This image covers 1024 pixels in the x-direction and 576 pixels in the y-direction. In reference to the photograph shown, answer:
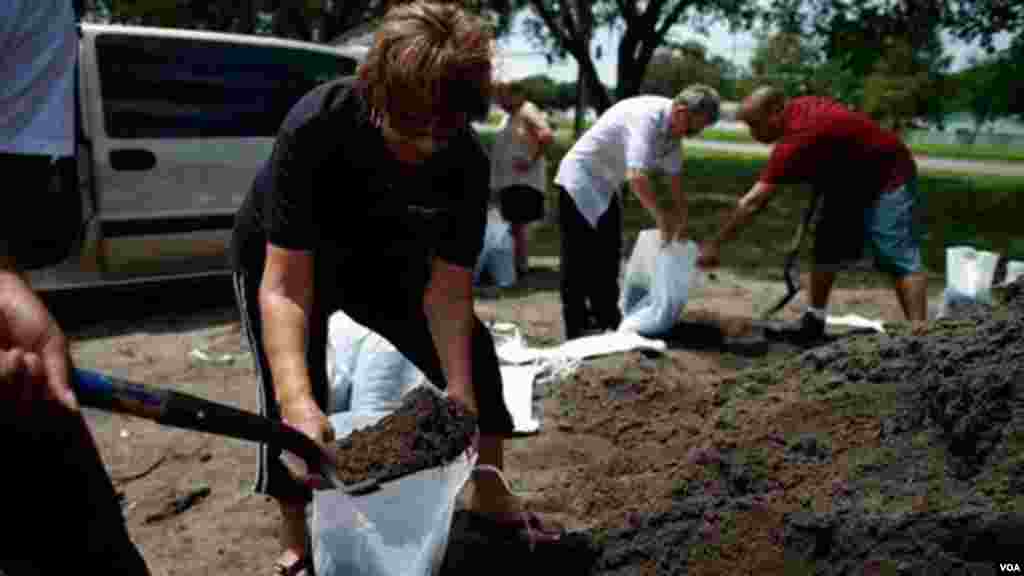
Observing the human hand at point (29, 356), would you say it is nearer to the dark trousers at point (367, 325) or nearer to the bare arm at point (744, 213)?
the dark trousers at point (367, 325)

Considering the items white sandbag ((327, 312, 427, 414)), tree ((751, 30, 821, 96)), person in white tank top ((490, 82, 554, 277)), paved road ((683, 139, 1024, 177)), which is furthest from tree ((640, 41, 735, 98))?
white sandbag ((327, 312, 427, 414))

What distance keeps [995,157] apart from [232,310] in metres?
28.4

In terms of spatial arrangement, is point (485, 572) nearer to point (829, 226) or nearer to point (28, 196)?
point (28, 196)

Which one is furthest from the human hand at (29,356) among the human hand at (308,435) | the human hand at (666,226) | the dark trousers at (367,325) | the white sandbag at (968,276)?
the white sandbag at (968,276)

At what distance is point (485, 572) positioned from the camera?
8.50 ft

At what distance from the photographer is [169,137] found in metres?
5.36

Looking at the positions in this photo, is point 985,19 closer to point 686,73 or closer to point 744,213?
point 744,213

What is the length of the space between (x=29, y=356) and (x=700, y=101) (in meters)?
4.08

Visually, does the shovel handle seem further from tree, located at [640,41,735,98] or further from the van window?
tree, located at [640,41,735,98]

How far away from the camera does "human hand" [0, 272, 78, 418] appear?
1.09m

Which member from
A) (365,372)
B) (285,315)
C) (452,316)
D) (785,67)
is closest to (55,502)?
(285,315)

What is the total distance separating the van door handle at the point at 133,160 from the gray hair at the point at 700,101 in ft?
9.75

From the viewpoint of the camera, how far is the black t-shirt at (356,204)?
2027 mm

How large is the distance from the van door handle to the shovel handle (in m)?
3.97
